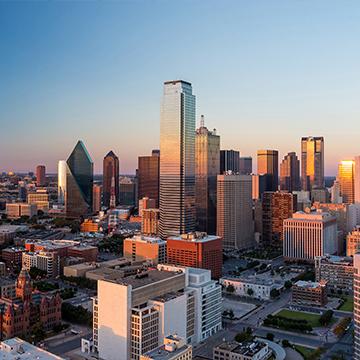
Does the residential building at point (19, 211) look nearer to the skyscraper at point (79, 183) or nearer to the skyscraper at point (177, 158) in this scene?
the skyscraper at point (79, 183)

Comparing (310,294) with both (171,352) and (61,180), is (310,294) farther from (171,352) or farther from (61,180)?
(61,180)

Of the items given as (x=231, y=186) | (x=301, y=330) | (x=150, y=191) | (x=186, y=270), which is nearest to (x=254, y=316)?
(x=301, y=330)

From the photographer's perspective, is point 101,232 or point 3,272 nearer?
point 3,272

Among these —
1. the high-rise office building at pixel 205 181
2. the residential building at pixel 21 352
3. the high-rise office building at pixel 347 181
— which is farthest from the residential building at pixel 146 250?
the high-rise office building at pixel 347 181

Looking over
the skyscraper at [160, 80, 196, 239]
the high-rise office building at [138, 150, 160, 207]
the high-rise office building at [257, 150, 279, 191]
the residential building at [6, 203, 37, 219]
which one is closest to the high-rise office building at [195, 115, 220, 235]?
the skyscraper at [160, 80, 196, 239]

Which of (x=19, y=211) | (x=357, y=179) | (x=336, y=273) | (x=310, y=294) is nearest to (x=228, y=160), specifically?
(x=357, y=179)

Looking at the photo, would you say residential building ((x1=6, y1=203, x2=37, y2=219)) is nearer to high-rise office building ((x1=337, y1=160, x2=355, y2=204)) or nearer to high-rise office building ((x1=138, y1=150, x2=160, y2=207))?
high-rise office building ((x1=138, y1=150, x2=160, y2=207))

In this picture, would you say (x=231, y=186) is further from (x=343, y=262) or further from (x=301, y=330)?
(x=301, y=330)
